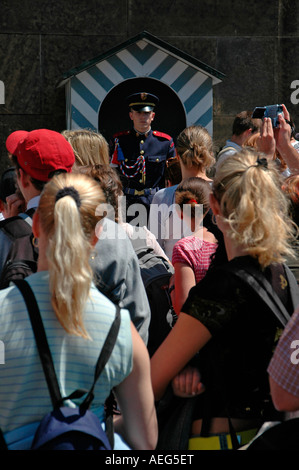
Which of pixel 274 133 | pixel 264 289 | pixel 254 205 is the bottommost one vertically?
pixel 264 289

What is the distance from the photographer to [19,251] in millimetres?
2758

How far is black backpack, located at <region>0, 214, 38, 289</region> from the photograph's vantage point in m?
2.66


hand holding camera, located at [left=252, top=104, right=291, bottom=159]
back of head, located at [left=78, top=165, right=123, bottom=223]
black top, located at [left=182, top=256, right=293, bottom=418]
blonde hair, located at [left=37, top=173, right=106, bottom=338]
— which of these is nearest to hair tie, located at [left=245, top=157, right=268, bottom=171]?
black top, located at [left=182, top=256, right=293, bottom=418]

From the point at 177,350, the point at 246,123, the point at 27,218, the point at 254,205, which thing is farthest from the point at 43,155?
the point at 246,123

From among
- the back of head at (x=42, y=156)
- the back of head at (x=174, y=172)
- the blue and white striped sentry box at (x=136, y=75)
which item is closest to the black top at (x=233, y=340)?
the back of head at (x=42, y=156)

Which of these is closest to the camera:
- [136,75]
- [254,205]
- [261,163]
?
[254,205]

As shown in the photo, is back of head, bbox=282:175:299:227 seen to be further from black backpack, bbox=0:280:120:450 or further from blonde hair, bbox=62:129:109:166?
blonde hair, bbox=62:129:109:166

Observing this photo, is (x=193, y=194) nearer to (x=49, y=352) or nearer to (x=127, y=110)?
(x=49, y=352)

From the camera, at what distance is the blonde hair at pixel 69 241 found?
6.52 feet

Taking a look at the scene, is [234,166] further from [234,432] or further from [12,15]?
[12,15]

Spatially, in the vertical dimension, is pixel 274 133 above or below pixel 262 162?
below

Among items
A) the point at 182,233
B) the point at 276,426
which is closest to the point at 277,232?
the point at 276,426

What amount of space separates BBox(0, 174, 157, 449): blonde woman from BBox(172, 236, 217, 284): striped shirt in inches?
41.0

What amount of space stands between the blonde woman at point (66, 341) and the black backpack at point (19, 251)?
A: 53cm
